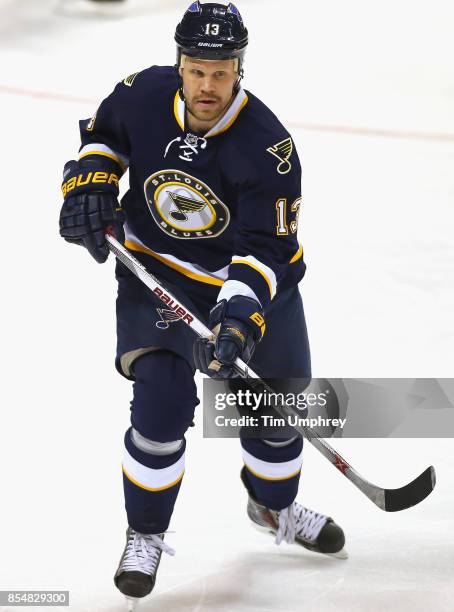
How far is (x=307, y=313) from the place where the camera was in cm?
421

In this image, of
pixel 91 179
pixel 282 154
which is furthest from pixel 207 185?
pixel 91 179

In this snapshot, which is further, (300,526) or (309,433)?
(300,526)

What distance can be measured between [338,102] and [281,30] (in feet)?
5.03

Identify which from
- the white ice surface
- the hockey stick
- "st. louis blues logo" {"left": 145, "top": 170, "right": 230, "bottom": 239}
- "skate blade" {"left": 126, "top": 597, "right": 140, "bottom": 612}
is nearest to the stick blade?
the hockey stick

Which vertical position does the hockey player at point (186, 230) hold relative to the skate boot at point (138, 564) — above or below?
above

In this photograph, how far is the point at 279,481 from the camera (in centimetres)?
299

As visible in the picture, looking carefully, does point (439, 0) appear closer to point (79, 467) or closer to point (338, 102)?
point (338, 102)

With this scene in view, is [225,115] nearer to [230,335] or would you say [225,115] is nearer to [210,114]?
[210,114]

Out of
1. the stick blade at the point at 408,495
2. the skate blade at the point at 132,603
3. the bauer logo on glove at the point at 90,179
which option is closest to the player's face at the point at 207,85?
the bauer logo on glove at the point at 90,179

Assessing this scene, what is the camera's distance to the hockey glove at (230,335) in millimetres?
2473

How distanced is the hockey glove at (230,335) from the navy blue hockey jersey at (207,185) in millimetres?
37

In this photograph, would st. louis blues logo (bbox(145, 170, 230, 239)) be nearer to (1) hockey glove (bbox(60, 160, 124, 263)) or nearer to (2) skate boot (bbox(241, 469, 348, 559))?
(1) hockey glove (bbox(60, 160, 124, 263))

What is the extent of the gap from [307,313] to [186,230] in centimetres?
157

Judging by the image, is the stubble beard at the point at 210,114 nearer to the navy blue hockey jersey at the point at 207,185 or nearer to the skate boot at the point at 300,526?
the navy blue hockey jersey at the point at 207,185
